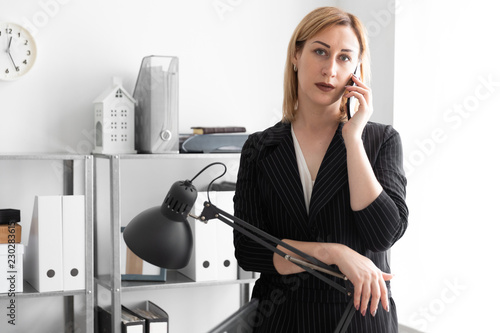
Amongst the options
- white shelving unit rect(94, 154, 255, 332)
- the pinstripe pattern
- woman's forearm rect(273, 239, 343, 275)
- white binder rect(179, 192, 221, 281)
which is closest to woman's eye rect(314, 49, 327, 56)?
the pinstripe pattern

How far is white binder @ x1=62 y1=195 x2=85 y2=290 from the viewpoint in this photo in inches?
88.2

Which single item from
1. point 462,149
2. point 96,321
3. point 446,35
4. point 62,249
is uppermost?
point 446,35

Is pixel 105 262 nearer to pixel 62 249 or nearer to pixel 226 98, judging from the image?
pixel 62 249

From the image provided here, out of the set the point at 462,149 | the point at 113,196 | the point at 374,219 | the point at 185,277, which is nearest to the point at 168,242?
the point at 374,219

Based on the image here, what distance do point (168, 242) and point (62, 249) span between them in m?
1.42

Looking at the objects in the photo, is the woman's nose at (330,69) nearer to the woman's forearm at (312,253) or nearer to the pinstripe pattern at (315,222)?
the pinstripe pattern at (315,222)

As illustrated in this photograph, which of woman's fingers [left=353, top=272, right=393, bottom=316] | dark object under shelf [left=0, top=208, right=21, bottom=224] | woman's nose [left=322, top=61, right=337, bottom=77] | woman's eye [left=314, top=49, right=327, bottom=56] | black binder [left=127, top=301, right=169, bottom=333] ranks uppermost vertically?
woman's eye [left=314, top=49, right=327, bottom=56]

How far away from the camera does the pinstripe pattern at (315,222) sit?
1218mm

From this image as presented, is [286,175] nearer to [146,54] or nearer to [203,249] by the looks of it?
[203,249]

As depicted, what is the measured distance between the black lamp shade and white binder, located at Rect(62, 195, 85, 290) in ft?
4.39

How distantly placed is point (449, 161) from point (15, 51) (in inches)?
71.2

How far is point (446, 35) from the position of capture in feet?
8.18

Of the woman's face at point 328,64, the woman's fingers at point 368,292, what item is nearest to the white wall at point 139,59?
the woman's face at point 328,64

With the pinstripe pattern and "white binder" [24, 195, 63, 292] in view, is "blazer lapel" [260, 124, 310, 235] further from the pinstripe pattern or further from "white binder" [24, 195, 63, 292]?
"white binder" [24, 195, 63, 292]
